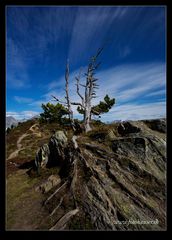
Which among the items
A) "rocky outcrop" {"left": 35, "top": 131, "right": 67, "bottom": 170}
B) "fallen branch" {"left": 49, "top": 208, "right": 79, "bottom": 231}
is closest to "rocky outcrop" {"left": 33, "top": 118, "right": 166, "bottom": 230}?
"fallen branch" {"left": 49, "top": 208, "right": 79, "bottom": 231}

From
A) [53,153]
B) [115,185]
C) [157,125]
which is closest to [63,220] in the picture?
[115,185]

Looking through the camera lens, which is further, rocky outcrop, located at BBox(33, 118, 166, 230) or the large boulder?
the large boulder

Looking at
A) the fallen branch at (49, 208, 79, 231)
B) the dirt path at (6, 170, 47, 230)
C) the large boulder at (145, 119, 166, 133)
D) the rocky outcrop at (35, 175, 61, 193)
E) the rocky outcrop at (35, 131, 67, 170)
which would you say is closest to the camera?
the fallen branch at (49, 208, 79, 231)

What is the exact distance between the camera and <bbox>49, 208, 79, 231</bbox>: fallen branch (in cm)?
607

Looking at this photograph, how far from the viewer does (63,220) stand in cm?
629

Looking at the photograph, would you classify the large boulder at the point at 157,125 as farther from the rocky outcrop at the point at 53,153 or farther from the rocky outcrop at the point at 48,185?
the rocky outcrop at the point at 48,185

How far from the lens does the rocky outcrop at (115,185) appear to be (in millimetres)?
6156

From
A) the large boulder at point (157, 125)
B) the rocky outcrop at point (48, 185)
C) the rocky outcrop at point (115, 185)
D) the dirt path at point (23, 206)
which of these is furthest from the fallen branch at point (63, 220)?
the large boulder at point (157, 125)

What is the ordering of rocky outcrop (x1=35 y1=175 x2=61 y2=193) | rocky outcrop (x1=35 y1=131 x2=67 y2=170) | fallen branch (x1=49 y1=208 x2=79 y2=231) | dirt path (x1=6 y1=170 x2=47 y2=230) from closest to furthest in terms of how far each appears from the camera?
1. fallen branch (x1=49 y1=208 x2=79 y2=231)
2. dirt path (x1=6 y1=170 x2=47 y2=230)
3. rocky outcrop (x1=35 y1=175 x2=61 y2=193)
4. rocky outcrop (x1=35 y1=131 x2=67 y2=170)

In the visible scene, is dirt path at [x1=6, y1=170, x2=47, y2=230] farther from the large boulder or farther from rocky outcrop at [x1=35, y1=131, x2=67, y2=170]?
the large boulder

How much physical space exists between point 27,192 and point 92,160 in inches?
167
